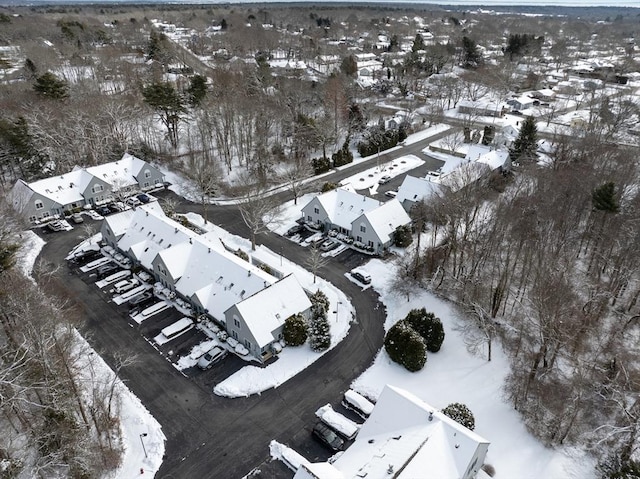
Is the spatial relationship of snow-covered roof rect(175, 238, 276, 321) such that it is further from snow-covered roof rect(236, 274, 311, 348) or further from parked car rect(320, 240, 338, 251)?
parked car rect(320, 240, 338, 251)

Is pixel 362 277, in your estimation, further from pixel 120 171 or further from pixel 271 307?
pixel 120 171

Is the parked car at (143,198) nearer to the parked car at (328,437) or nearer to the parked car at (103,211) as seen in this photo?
the parked car at (103,211)

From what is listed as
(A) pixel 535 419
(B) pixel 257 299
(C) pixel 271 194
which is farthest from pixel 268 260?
(A) pixel 535 419

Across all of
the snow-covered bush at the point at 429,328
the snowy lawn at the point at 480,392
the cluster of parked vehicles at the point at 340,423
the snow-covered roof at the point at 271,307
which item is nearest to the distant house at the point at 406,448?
the cluster of parked vehicles at the point at 340,423

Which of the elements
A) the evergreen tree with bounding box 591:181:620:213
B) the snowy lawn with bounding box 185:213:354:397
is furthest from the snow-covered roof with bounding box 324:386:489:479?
the evergreen tree with bounding box 591:181:620:213

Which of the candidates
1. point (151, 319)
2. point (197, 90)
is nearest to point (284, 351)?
point (151, 319)
